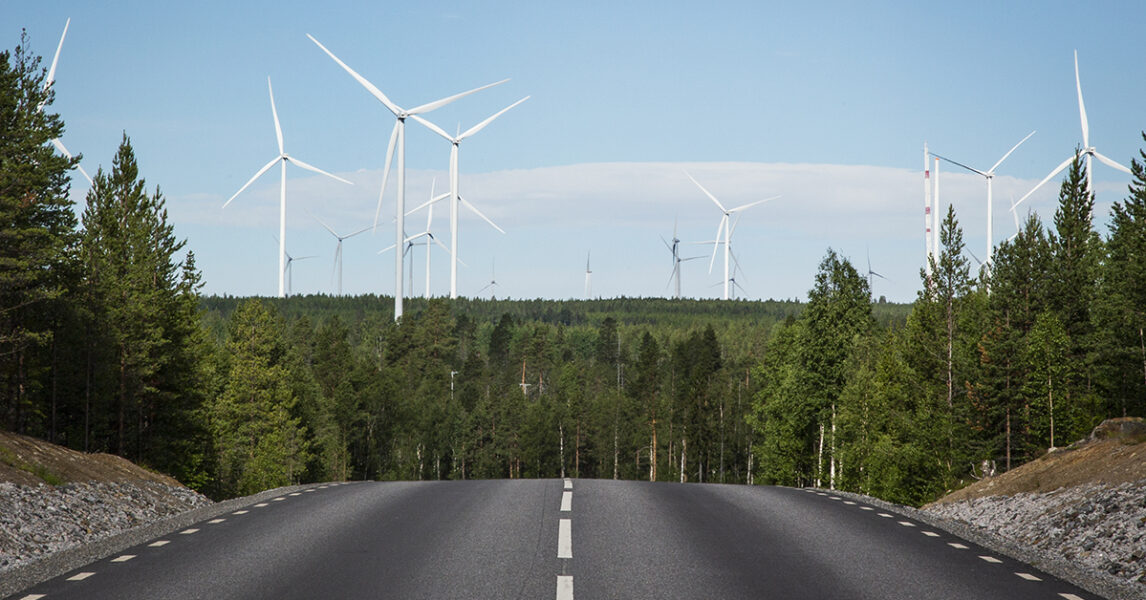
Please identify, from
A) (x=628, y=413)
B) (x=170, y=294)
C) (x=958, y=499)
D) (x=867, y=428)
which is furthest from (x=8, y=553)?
(x=628, y=413)

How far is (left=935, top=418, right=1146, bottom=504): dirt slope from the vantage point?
17859 mm

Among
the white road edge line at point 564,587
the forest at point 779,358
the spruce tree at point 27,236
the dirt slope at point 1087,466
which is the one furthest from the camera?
the forest at point 779,358

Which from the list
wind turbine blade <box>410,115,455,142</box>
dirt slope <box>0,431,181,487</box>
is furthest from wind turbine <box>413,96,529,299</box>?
dirt slope <box>0,431,181,487</box>

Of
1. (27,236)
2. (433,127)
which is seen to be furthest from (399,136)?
(27,236)

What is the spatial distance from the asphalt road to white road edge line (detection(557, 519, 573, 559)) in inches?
1.6

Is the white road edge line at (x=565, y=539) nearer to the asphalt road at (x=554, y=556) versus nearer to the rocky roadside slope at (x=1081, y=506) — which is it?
the asphalt road at (x=554, y=556)

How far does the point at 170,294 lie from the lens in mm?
57125

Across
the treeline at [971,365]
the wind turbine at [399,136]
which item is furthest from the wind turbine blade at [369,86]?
the treeline at [971,365]

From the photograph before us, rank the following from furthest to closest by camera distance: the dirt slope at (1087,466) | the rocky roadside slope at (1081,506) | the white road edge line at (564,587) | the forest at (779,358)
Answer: the forest at (779,358), the dirt slope at (1087,466), the rocky roadside slope at (1081,506), the white road edge line at (564,587)

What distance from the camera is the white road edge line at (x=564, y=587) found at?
9.30 meters

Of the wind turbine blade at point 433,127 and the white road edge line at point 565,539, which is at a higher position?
the wind turbine blade at point 433,127

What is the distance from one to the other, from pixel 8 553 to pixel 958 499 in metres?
19.2

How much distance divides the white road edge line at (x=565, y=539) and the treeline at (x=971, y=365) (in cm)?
2846

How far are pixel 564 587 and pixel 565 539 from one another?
10.5 feet
